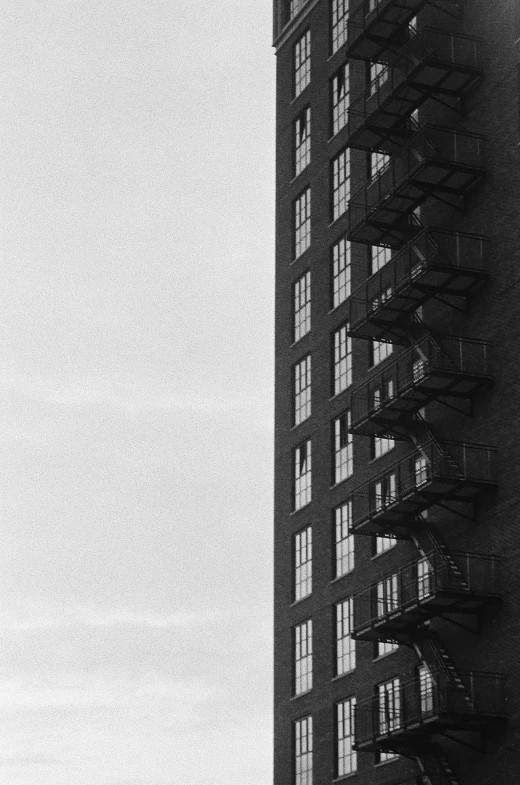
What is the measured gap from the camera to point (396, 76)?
63.0m

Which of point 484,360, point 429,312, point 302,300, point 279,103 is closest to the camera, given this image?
point 484,360

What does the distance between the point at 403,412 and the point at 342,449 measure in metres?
8.62

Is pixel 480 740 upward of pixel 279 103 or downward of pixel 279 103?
downward

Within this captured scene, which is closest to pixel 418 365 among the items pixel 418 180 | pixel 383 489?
pixel 383 489

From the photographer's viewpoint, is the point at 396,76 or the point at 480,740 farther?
the point at 396,76

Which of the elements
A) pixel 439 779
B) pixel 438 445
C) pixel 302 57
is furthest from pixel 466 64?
pixel 439 779

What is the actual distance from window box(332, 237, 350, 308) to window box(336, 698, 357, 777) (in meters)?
17.1

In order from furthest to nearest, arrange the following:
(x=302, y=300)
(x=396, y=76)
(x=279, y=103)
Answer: (x=279, y=103) < (x=302, y=300) < (x=396, y=76)

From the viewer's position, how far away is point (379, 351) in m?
63.4

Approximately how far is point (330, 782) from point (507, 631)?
14428 mm

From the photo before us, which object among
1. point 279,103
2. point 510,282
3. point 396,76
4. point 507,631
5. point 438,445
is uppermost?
point 279,103

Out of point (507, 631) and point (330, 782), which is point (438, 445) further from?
point (330, 782)

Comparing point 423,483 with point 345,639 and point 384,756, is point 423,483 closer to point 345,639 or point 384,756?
point 384,756

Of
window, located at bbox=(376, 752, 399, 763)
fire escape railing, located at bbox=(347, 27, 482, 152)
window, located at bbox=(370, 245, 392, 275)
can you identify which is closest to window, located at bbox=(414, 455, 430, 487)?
window, located at bbox=(370, 245, 392, 275)
